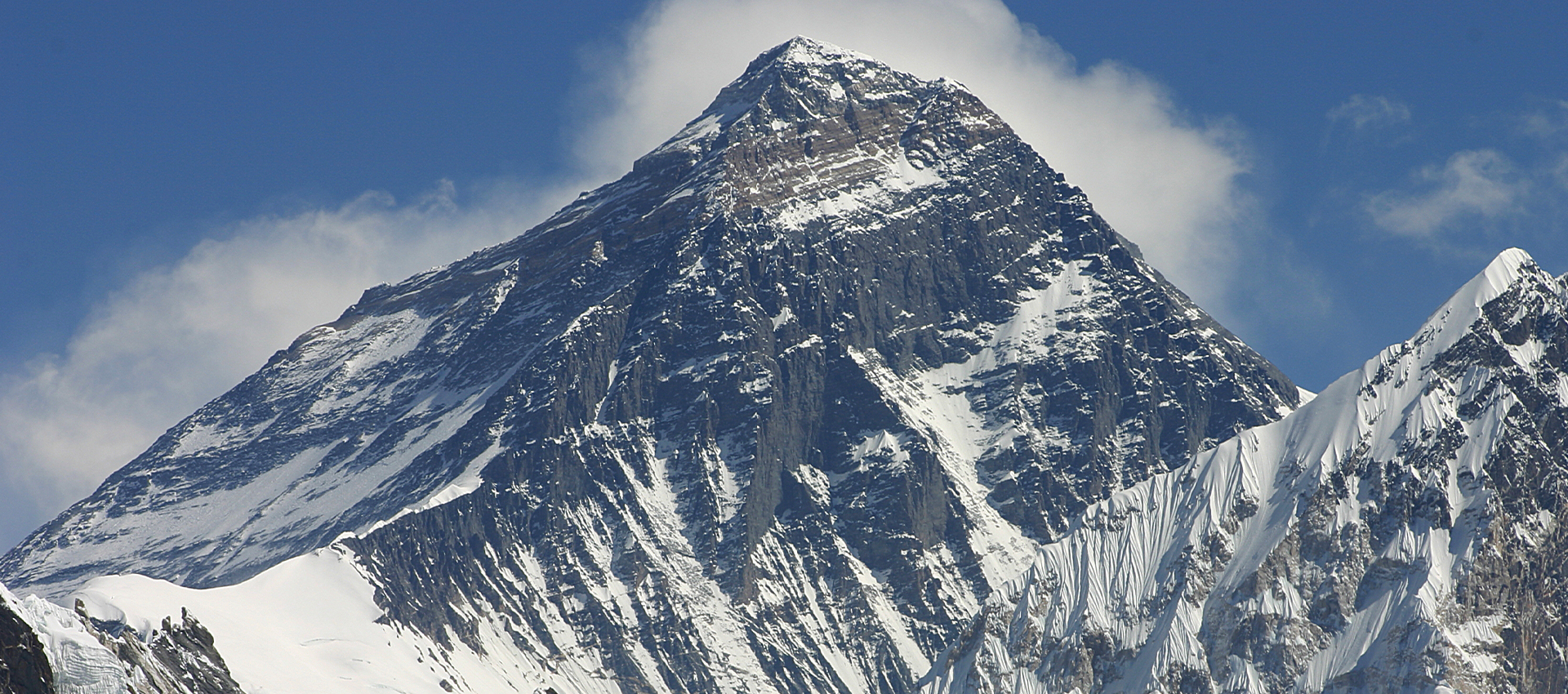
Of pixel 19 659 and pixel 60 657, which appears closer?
pixel 19 659

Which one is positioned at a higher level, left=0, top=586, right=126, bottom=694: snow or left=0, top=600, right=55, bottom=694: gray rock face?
left=0, top=586, right=126, bottom=694: snow

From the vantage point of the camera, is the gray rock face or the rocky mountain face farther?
the rocky mountain face

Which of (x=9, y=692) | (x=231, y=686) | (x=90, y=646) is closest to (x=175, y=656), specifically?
(x=231, y=686)

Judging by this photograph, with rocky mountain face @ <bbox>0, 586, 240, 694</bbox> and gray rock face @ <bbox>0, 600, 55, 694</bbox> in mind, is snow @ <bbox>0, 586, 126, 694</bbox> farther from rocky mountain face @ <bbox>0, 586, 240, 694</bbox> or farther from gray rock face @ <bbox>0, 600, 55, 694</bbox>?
gray rock face @ <bbox>0, 600, 55, 694</bbox>

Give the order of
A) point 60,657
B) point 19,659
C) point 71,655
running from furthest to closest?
point 71,655 → point 60,657 → point 19,659

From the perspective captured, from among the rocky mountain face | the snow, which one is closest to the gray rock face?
the rocky mountain face

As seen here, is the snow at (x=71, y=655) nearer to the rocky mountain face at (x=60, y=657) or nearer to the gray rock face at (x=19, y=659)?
the rocky mountain face at (x=60, y=657)

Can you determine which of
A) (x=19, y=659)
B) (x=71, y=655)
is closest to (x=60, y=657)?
(x=71, y=655)

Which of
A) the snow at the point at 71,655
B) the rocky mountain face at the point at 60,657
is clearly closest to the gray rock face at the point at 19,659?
the rocky mountain face at the point at 60,657

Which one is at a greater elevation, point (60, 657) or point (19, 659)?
point (60, 657)

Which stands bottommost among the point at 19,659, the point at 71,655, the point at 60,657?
the point at 19,659

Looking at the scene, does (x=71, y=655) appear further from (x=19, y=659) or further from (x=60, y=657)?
(x=19, y=659)
